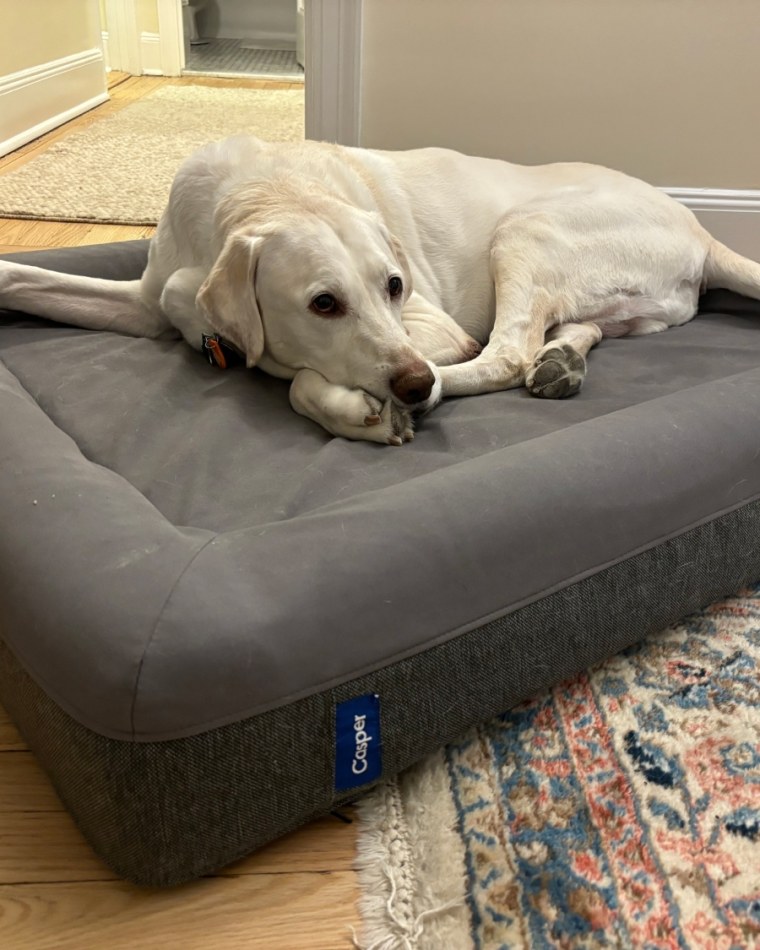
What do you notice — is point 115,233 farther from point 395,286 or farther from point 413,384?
point 413,384

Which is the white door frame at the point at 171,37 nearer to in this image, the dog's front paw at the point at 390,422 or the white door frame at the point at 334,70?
the white door frame at the point at 334,70

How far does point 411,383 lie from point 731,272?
1.04 meters

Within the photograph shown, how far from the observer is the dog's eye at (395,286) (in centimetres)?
157

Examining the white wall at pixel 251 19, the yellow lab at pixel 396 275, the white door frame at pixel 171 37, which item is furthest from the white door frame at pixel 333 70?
the white wall at pixel 251 19

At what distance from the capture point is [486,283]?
Answer: 198 cm

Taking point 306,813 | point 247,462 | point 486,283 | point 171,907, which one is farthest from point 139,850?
point 486,283

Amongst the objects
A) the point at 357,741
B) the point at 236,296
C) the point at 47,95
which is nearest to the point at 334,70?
the point at 236,296

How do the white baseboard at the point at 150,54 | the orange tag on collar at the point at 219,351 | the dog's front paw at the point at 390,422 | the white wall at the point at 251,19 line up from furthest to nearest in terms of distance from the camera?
the white wall at the point at 251,19 < the white baseboard at the point at 150,54 < the orange tag on collar at the point at 219,351 < the dog's front paw at the point at 390,422

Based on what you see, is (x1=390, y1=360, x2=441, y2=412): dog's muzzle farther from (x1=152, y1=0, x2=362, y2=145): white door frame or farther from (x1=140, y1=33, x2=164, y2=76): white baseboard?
(x1=140, y1=33, x2=164, y2=76): white baseboard

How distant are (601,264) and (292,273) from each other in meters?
0.80

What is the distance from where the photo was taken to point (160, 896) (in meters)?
0.95

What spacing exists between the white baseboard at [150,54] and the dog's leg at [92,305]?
5530mm

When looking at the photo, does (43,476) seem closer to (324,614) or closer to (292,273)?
(324,614)

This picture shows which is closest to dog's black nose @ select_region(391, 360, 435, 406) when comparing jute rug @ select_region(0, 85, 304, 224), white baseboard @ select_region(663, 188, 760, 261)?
white baseboard @ select_region(663, 188, 760, 261)
